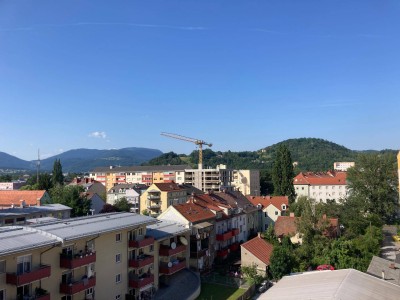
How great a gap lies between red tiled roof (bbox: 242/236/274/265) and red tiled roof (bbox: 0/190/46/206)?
1717 inches

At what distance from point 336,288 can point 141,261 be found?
17760 mm

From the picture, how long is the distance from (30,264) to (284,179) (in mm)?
70318

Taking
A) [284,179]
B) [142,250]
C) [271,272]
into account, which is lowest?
[271,272]

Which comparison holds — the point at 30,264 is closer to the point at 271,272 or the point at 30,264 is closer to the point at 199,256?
the point at 199,256

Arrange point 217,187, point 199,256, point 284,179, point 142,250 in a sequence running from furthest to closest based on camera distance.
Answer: point 217,187, point 284,179, point 199,256, point 142,250

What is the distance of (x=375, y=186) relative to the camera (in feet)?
226

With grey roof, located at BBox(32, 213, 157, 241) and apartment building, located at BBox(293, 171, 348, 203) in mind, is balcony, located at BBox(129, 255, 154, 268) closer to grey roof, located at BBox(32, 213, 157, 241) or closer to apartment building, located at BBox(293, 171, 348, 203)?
grey roof, located at BBox(32, 213, 157, 241)

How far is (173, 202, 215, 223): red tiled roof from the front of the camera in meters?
44.9

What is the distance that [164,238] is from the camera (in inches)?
1463

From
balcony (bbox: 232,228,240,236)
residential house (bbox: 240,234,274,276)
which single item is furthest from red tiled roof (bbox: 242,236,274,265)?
balcony (bbox: 232,228,240,236)

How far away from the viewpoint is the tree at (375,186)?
6712 centimetres

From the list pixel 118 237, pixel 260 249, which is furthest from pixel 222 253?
pixel 118 237

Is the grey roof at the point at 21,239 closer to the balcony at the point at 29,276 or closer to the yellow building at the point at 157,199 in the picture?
the balcony at the point at 29,276

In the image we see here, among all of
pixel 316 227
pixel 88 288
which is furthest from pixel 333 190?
pixel 88 288
